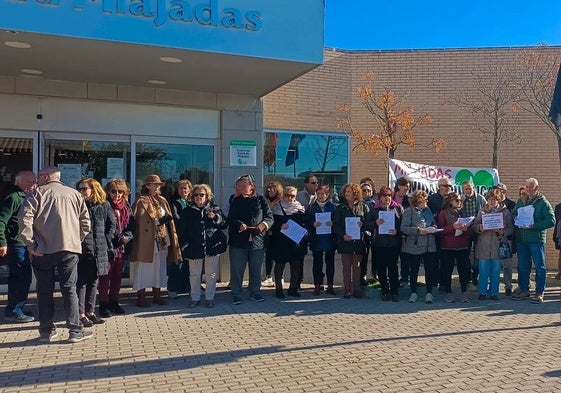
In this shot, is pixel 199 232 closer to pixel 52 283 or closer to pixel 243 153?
pixel 52 283

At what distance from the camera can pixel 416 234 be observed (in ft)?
28.0

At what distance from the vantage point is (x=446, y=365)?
5.58 meters

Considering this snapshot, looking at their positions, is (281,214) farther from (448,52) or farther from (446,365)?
(448,52)

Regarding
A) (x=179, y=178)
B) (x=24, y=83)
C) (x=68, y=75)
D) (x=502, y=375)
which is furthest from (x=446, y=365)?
Result: (x=24, y=83)

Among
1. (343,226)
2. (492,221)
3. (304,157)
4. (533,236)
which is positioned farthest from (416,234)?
(304,157)

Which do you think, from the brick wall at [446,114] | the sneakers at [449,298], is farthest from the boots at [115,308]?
the brick wall at [446,114]

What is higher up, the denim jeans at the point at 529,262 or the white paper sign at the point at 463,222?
the white paper sign at the point at 463,222

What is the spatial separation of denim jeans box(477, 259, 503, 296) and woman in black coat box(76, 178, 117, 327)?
574cm

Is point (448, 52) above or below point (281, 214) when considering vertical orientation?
above

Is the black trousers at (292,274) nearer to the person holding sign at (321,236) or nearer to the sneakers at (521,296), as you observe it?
the person holding sign at (321,236)

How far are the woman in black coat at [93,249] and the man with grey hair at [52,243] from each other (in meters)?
0.42

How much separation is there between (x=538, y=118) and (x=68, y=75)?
440 inches

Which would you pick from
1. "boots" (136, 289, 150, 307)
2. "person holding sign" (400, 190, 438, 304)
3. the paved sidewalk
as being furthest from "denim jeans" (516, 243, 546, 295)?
"boots" (136, 289, 150, 307)

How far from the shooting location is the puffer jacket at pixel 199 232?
7945 millimetres
